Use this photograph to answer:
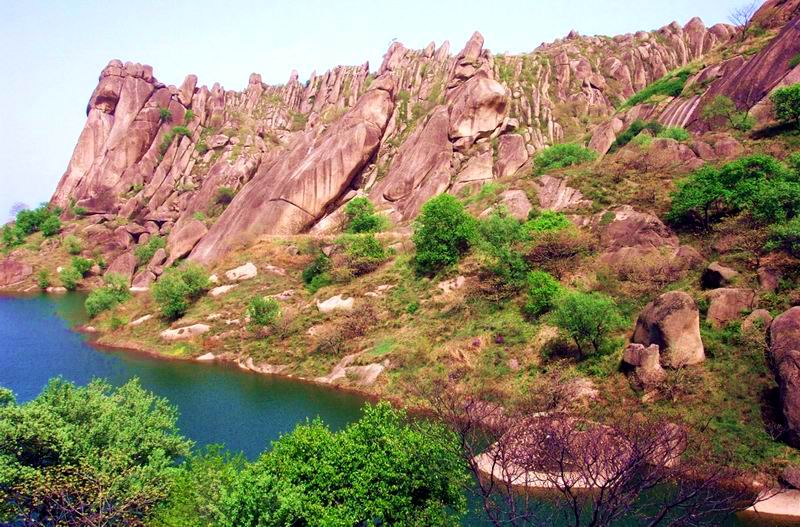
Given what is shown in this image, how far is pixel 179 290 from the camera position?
44.0m

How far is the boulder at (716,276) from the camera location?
25.8 m

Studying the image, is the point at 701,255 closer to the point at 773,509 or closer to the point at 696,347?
the point at 696,347

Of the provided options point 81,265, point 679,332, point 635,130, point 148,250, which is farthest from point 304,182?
point 679,332

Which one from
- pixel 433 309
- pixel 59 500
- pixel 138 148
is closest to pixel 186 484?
pixel 59 500

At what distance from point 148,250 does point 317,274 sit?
31538 mm

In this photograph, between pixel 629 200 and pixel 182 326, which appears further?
pixel 182 326

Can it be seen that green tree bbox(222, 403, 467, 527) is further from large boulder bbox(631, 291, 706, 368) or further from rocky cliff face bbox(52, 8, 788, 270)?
rocky cliff face bbox(52, 8, 788, 270)

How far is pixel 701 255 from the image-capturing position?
29422mm

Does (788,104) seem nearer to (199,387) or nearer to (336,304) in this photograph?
(336,304)

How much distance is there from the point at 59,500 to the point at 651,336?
22.2 m

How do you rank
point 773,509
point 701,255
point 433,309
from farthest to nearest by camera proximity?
point 433,309 → point 701,255 → point 773,509

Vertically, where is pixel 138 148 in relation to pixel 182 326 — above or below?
above

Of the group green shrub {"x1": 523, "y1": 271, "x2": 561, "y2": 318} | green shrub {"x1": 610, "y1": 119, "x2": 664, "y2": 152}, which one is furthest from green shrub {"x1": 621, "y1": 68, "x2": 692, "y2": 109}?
green shrub {"x1": 523, "y1": 271, "x2": 561, "y2": 318}

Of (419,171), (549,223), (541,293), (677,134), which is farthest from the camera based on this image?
(419,171)
